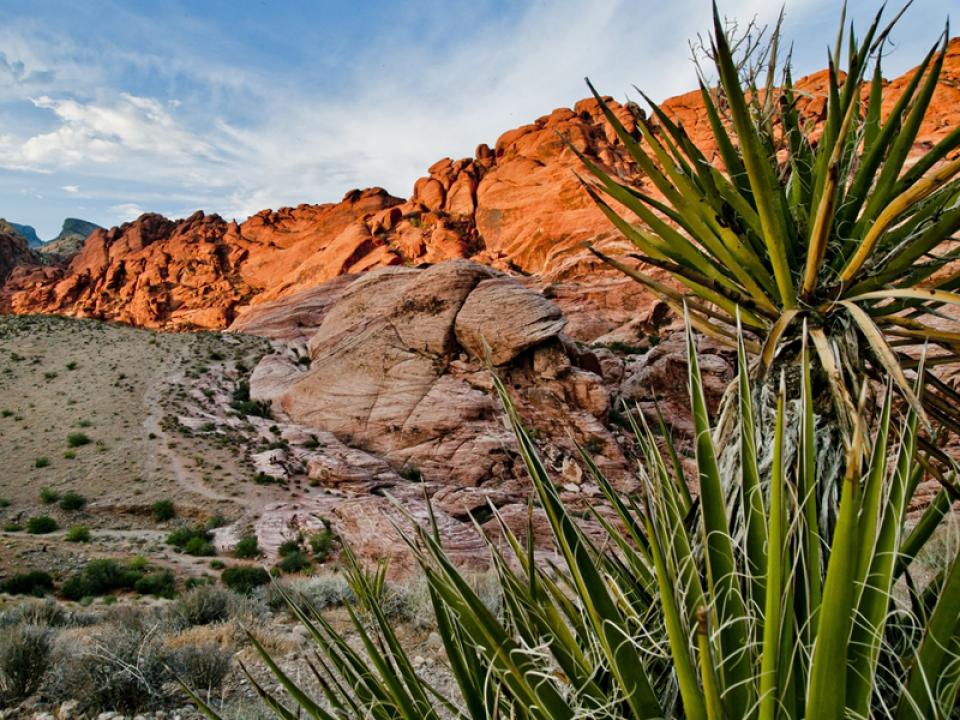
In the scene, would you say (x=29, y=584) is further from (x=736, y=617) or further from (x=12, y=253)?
(x=12, y=253)

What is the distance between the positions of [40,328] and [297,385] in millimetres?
21991

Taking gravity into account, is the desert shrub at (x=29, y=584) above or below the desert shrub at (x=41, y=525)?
above

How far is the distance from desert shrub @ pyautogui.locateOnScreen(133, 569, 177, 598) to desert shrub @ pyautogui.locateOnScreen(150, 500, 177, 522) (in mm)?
5311

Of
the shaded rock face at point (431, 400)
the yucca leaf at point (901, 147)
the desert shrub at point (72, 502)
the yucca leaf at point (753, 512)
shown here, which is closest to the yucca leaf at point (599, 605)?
the yucca leaf at point (753, 512)

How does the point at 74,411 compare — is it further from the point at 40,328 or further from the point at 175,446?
the point at 40,328

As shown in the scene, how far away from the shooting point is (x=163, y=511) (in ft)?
49.3

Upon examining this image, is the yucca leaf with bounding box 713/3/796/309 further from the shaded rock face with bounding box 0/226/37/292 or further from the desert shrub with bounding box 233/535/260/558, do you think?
the shaded rock face with bounding box 0/226/37/292

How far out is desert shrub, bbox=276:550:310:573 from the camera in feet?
38.3

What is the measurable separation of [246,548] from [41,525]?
5.86 m

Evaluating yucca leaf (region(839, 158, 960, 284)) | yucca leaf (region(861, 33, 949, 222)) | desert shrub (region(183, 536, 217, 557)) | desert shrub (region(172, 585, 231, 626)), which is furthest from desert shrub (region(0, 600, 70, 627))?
yucca leaf (region(861, 33, 949, 222))

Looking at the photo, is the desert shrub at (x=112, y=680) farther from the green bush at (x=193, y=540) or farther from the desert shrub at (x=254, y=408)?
the desert shrub at (x=254, y=408)

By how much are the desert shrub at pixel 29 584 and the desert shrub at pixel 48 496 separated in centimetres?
666

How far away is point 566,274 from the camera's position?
36562 millimetres

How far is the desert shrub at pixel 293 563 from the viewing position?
11664 millimetres
